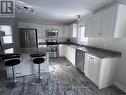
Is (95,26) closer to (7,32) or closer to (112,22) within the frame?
(112,22)

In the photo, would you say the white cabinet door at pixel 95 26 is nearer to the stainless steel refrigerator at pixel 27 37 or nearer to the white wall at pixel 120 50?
the white wall at pixel 120 50

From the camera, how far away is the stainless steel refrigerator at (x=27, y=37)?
179 inches

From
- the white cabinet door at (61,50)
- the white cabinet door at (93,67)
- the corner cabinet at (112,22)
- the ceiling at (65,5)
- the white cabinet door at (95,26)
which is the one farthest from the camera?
the white cabinet door at (61,50)

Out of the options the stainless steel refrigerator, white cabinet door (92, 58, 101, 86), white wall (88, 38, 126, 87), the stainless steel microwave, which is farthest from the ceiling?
the stainless steel microwave

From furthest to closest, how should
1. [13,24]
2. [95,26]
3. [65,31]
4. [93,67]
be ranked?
[65,31] → [13,24] → [95,26] → [93,67]

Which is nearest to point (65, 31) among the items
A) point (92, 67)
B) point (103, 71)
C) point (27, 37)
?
point (27, 37)

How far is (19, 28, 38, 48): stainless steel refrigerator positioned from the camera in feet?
14.9

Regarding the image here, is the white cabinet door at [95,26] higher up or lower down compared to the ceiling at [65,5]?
lower down

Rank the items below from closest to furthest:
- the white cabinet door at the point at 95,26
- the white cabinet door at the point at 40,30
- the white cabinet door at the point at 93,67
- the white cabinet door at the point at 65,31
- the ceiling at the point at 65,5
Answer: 1. the white cabinet door at the point at 93,67
2. the ceiling at the point at 65,5
3. the white cabinet door at the point at 95,26
4. the white cabinet door at the point at 40,30
5. the white cabinet door at the point at 65,31

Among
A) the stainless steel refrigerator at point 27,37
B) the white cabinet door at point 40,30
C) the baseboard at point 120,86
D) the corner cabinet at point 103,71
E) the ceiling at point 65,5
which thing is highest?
the ceiling at point 65,5

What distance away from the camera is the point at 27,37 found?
463cm

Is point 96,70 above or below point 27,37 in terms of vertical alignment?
below

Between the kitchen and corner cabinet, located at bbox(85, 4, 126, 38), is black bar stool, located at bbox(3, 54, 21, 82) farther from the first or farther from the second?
corner cabinet, located at bbox(85, 4, 126, 38)

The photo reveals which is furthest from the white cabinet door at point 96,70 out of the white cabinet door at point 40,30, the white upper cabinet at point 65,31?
the white cabinet door at point 40,30
